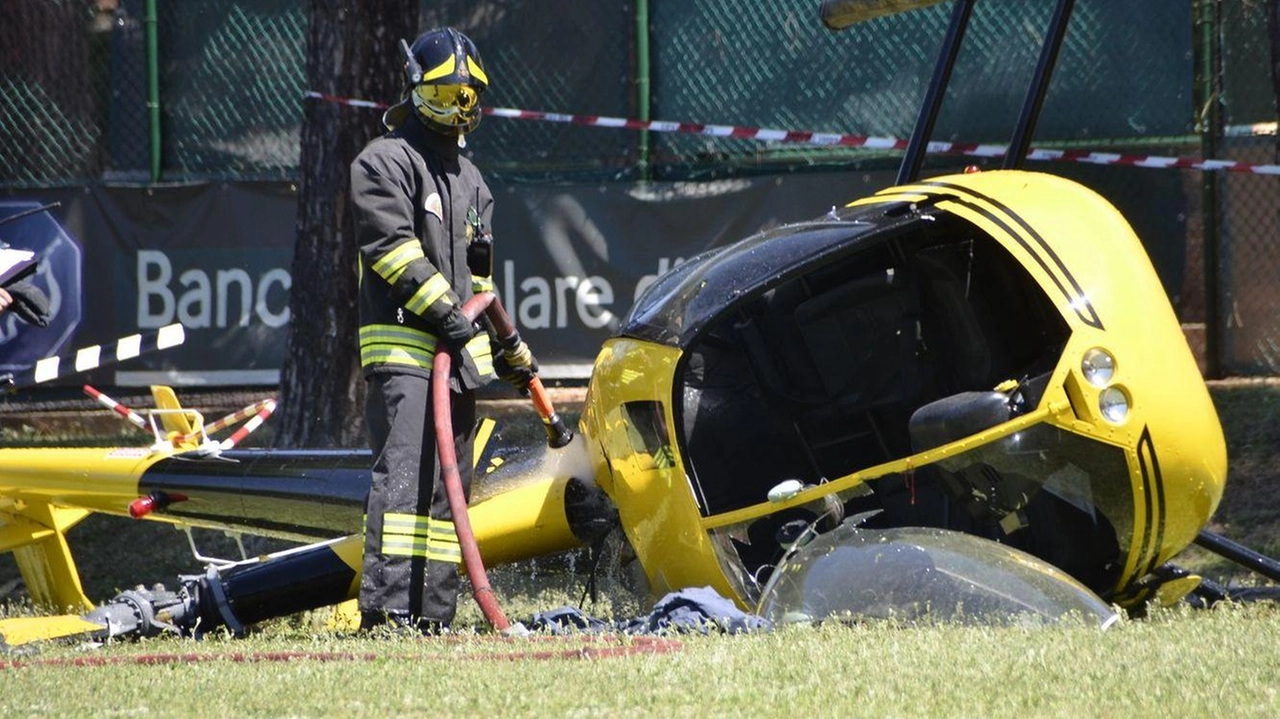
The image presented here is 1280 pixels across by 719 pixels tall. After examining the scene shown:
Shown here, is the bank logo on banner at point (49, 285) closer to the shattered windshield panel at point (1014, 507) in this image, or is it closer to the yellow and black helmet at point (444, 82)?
the yellow and black helmet at point (444, 82)

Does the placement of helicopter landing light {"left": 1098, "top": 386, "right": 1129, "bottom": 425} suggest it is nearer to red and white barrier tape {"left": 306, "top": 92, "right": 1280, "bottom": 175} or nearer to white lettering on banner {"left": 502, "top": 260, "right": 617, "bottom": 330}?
red and white barrier tape {"left": 306, "top": 92, "right": 1280, "bottom": 175}

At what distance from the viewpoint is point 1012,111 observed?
1034cm

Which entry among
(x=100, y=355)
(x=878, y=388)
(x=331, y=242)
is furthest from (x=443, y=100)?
(x=100, y=355)

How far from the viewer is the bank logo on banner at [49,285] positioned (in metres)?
11.1

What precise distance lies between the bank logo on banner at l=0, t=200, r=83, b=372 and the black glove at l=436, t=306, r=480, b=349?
596 cm

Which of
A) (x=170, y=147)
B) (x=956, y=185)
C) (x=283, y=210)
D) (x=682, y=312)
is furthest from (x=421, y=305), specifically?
(x=170, y=147)

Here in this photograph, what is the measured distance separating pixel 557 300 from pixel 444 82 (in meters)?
4.49

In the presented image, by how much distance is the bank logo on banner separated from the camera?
1113 centimetres

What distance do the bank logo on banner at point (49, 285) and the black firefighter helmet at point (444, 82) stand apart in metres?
5.53

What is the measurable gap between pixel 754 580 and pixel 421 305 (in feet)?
4.65

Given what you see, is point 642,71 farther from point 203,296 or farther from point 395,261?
point 395,261

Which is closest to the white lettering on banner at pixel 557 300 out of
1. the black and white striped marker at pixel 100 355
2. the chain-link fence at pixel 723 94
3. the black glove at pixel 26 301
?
the chain-link fence at pixel 723 94

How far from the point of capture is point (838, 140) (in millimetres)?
10367

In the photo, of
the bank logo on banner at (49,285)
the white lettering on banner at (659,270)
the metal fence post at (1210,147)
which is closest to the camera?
the metal fence post at (1210,147)
